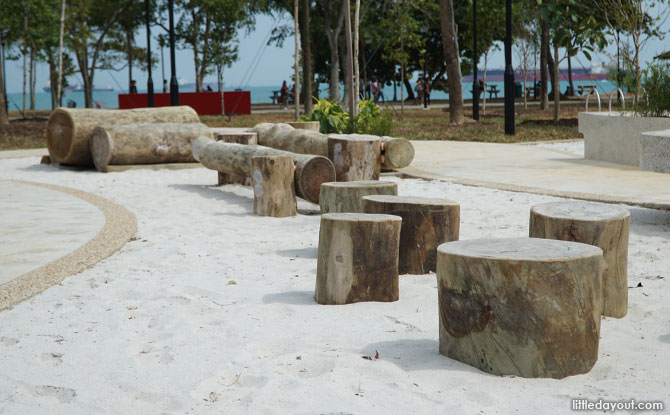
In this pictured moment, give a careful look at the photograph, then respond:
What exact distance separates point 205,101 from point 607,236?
2981cm

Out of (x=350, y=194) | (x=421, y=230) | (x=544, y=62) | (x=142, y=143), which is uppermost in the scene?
(x=544, y=62)

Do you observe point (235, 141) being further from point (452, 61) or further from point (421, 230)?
point (452, 61)

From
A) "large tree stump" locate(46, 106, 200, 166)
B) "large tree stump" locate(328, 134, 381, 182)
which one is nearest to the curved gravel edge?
"large tree stump" locate(328, 134, 381, 182)

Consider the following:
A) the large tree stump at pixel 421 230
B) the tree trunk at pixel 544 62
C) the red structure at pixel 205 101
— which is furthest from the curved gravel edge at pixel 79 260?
the tree trunk at pixel 544 62

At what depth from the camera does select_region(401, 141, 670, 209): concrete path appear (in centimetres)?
878

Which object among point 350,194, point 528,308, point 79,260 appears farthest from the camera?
point 350,194

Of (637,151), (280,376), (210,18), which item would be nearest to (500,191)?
(637,151)

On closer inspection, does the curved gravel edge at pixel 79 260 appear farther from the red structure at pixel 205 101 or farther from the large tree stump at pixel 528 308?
the red structure at pixel 205 101

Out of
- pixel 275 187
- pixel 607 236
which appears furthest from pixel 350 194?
pixel 607 236

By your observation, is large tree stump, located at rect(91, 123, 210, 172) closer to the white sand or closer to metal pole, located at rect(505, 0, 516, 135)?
the white sand

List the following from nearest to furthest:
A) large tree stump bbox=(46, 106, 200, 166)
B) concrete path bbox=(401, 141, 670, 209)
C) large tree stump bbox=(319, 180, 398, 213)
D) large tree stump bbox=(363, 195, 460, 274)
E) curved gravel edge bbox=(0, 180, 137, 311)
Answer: curved gravel edge bbox=(0, 180, 137, 311)
large tree stump bbox=(363, 195, 460, 274)
large tree stump bbox=(319, 180, 398, 213)
concrete path bbox=(401, 141, 670, 209)
large tree stump bbox=(46, 106, 200, 166)

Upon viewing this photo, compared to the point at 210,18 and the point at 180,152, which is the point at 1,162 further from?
the point at 210,18

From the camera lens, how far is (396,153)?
11.3 m

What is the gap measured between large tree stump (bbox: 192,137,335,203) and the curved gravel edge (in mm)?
1626
